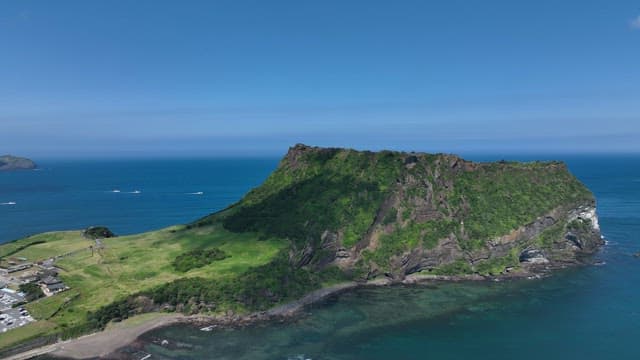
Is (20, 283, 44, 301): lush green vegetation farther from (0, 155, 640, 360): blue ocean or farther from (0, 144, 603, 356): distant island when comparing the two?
(0, 155, 640, 360): blue ocean

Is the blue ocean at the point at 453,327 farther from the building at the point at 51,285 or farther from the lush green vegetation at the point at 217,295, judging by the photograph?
the building at the point at 51,285

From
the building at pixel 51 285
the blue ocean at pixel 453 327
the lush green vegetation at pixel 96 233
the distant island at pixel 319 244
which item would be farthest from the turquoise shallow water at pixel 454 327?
the lush green vegetation at pixel 96 233

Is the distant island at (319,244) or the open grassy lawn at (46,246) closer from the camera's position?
the distant island at (319,244)

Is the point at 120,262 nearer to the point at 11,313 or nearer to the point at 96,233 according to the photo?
the point at 11,313

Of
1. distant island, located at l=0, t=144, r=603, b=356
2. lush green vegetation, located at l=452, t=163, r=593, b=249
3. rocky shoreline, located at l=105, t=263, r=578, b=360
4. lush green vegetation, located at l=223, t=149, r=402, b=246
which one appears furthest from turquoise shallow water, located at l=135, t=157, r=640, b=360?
lush green vegetation, located at l=223, t=149, r=402, b=246

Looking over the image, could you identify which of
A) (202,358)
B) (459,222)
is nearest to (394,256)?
(459,222)
